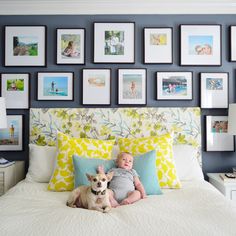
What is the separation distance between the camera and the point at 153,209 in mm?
1614

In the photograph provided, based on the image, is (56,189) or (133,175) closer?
(133,175)

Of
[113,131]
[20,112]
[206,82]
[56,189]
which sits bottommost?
[56,189]

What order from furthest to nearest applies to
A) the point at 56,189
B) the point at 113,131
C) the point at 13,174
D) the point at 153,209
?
the point at 113,131
the point at 13,174
the point at 56,189
the point at 153,209

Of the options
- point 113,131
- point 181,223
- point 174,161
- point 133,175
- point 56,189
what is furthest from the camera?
point 113,131

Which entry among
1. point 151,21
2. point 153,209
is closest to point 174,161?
point 153,209

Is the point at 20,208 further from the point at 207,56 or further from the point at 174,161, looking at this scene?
the point at 207,56

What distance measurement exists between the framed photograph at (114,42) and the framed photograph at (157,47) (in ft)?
0.52

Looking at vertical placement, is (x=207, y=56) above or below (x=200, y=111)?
above

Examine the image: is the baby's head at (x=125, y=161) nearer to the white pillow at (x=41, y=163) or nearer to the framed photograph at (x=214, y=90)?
the white pillow at (x=41, y=163)

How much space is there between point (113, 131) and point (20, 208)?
133 cm

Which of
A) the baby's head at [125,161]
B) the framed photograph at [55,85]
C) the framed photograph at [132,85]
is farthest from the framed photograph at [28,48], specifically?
the baby's head at [125,161]

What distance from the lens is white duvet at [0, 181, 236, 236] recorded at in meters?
1.30

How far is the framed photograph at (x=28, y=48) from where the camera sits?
9.48ft

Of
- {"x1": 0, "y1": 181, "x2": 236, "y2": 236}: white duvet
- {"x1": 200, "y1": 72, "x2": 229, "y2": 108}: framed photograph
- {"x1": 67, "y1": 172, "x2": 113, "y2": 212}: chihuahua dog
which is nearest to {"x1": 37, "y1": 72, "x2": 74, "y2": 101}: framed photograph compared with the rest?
{"x1": 0, "y1": 181, "x2": 236, "y2": 236}: white duvet
